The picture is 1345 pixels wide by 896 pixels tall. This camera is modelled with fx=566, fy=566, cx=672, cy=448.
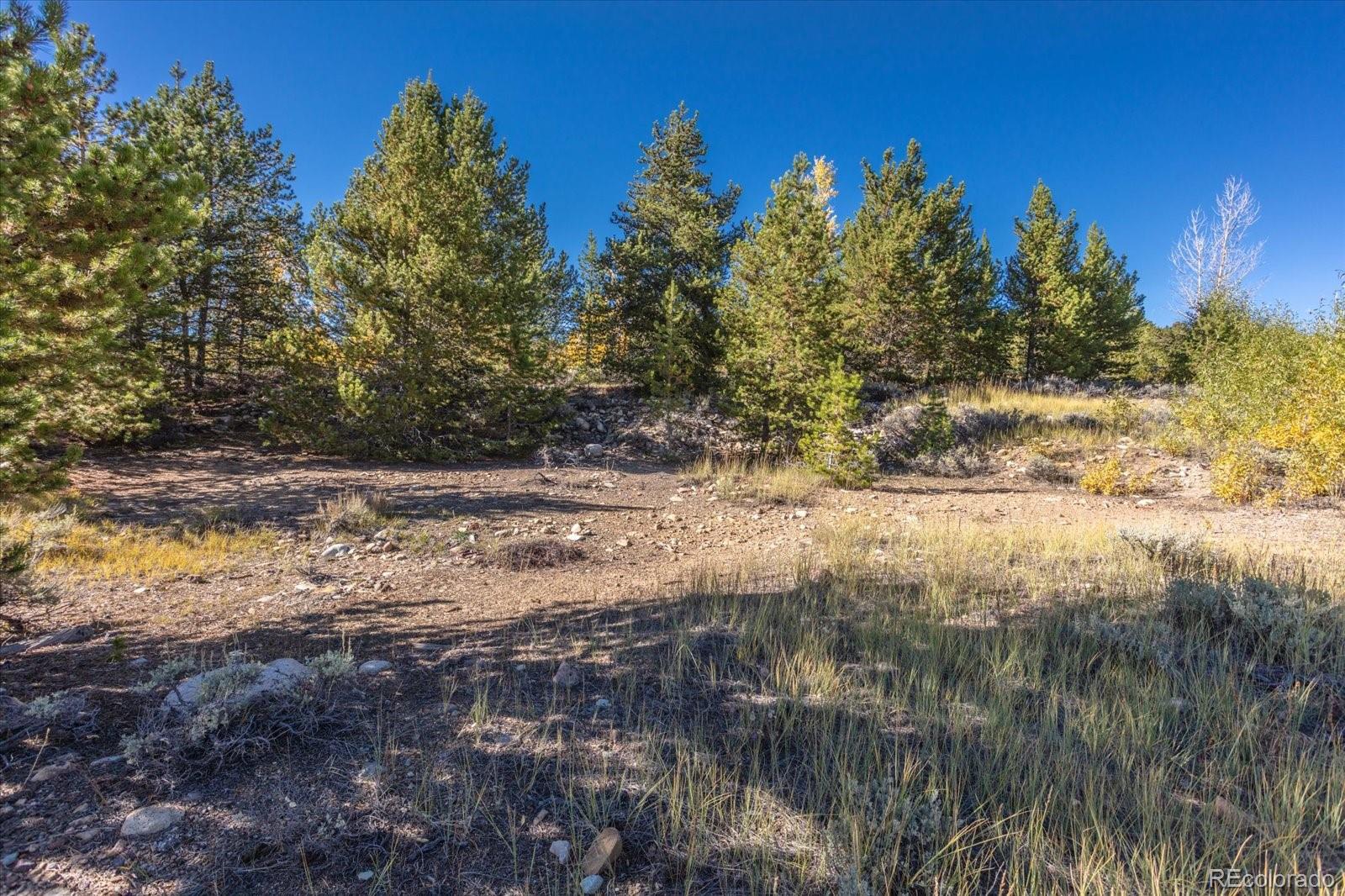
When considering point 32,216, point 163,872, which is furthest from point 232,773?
point 32,216

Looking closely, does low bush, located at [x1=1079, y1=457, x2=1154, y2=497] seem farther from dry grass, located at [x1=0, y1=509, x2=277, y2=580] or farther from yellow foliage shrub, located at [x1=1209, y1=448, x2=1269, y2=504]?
dry grass, located at [x1=0, y1=509, x2=277, y2=580]

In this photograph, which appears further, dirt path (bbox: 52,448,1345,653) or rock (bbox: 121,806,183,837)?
dirt path (bbox: 52,448,1345,653)

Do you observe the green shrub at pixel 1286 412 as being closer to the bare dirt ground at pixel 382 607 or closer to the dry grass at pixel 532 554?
the bare dirt ground at pixel 382 607

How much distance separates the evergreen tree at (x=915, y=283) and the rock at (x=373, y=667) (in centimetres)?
1600

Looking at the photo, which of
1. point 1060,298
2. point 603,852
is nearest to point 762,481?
point 603,852

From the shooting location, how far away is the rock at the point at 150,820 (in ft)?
6.27

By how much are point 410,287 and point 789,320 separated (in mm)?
7650

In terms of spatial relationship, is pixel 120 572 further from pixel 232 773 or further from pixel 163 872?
pixel 163 872

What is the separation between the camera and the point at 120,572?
5090 millimetres

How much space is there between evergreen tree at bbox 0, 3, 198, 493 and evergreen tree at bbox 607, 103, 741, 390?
487 inches

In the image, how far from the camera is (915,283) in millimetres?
18172

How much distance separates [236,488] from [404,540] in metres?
4.11

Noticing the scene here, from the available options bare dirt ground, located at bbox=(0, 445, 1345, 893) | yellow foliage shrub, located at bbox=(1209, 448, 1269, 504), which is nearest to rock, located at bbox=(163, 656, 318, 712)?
bare dirt ground, located at bbox=(0, 445, 1345, 893)

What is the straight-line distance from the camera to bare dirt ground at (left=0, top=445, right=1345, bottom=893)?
1.86m
